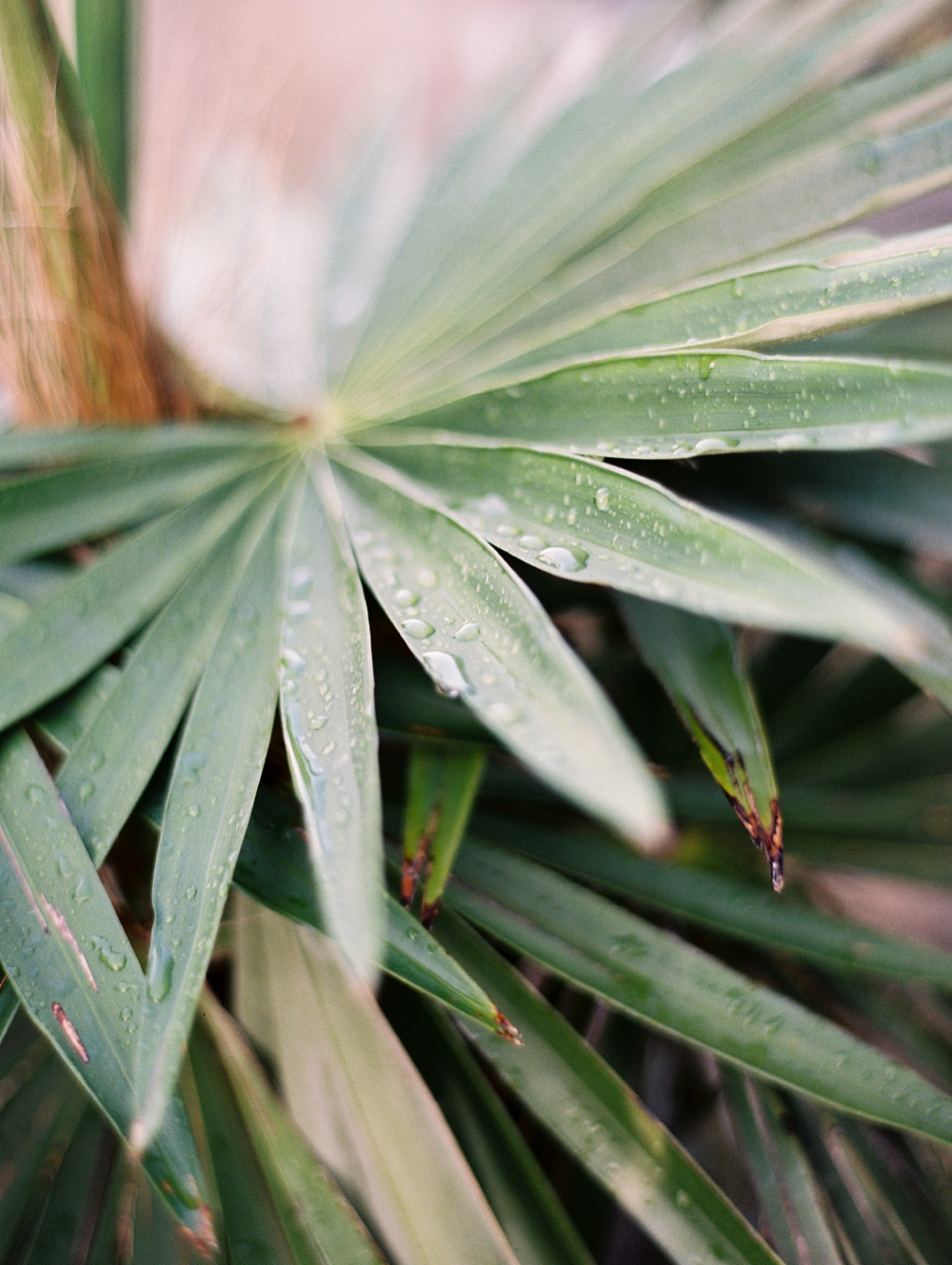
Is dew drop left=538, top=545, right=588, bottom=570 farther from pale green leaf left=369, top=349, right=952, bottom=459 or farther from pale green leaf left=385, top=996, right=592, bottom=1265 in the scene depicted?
pale green leaf left=385, top=996, right=592, bottom=1265

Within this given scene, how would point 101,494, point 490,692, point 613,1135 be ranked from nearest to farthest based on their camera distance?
point 490,692 → point 613,1135 → point 101,494

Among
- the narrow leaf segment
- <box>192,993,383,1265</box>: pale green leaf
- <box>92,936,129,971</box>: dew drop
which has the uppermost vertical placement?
<box>92,936,129,971</box>: dew drop

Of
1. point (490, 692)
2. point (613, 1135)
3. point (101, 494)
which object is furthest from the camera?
point (101, 494)

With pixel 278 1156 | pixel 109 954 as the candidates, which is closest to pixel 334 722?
pixel 109 954

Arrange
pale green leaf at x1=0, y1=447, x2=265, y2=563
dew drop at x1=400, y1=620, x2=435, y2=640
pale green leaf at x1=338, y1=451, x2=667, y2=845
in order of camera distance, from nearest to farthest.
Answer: pale green leaf at x1=338, y1=451, x2=667, y2=845 → dew drop at x1=400, y1=620, x2=435, y2=640 → pale green leaf at x1=0, y1=447, x2=265, y2=563

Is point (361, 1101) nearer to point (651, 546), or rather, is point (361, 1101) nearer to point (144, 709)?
point (144, 709)

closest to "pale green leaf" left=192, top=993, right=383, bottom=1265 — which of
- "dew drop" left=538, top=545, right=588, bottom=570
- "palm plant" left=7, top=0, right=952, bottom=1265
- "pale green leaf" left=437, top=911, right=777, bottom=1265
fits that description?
"palm plant" left=7, top=0, right=952, bottom=1265

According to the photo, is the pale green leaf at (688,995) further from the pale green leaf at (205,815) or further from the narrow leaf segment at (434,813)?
the pale green leaf at (205,815)

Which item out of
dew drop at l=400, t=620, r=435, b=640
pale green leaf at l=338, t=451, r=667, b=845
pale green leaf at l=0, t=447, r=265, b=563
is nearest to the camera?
pale green leaf at l=338, t=451, r=667, b=845

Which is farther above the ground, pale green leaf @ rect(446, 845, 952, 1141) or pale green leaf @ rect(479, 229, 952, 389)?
pale green leaf @ rect(479, 229, 952, 389)
